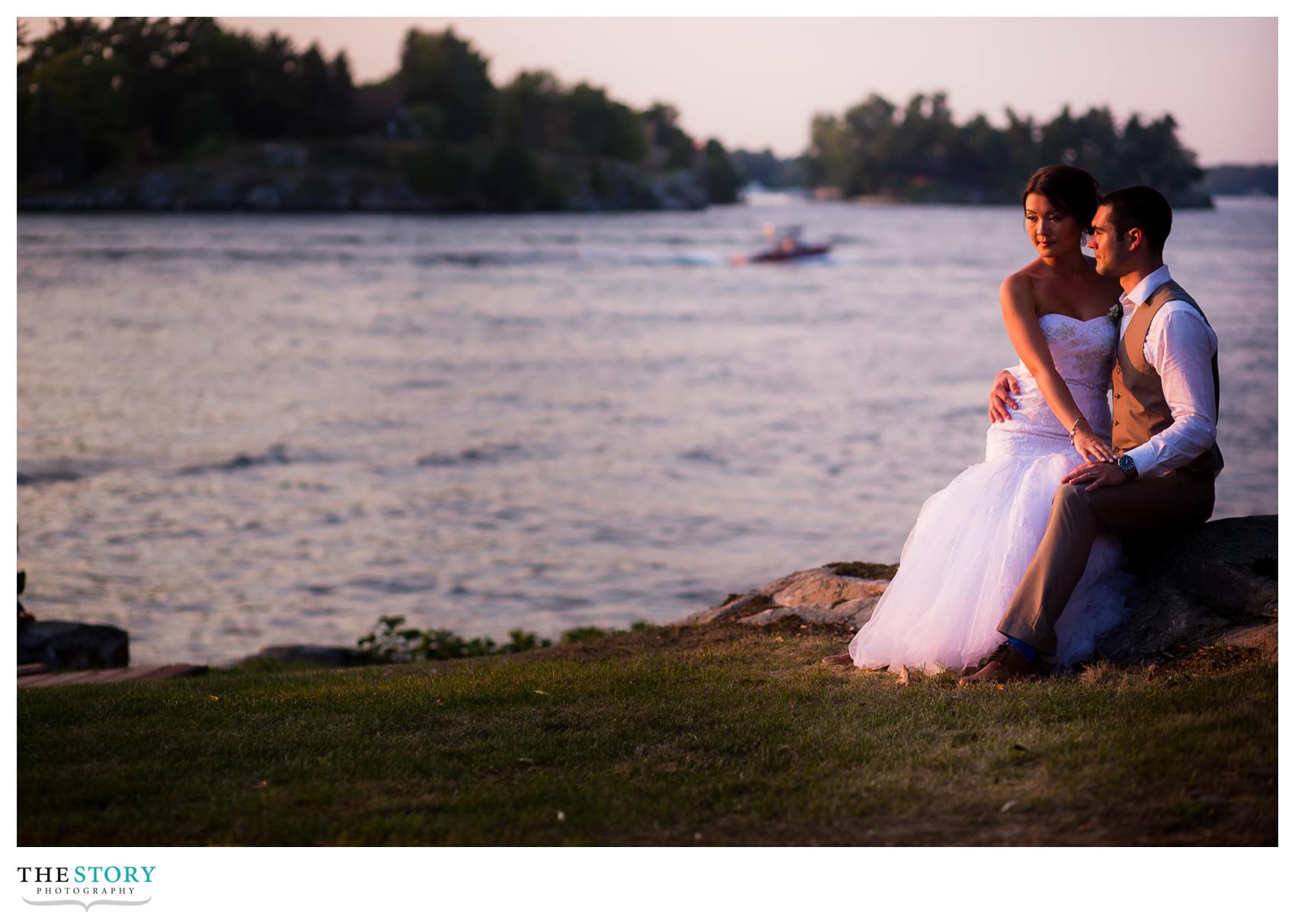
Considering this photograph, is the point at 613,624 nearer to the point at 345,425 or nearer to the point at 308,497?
the point at 308,497

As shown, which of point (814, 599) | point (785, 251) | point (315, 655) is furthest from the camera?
point (785, 251)

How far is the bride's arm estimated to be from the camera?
18.6 ft

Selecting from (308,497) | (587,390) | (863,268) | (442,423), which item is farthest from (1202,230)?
(308,497)

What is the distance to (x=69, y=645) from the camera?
9.72m

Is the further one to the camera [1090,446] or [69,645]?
[69,645]

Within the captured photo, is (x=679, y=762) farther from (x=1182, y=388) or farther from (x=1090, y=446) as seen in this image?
(x=1182, y=388)

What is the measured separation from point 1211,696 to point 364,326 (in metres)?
37.0

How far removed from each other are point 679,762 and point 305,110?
10398cm

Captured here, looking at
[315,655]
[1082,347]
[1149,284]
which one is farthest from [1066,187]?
[315,655]

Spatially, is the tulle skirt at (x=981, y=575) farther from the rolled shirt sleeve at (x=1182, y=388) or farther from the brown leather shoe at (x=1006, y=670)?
the rolled shirt sleeve at (x=1182, y=388)

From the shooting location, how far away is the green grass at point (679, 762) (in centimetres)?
432

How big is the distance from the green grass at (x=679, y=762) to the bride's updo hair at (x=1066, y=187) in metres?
2.10

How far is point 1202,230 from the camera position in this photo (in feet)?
257

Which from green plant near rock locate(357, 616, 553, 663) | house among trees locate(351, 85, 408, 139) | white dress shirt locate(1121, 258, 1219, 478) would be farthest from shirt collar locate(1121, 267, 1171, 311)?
house among trees locate(351, 85, 408, 139)
